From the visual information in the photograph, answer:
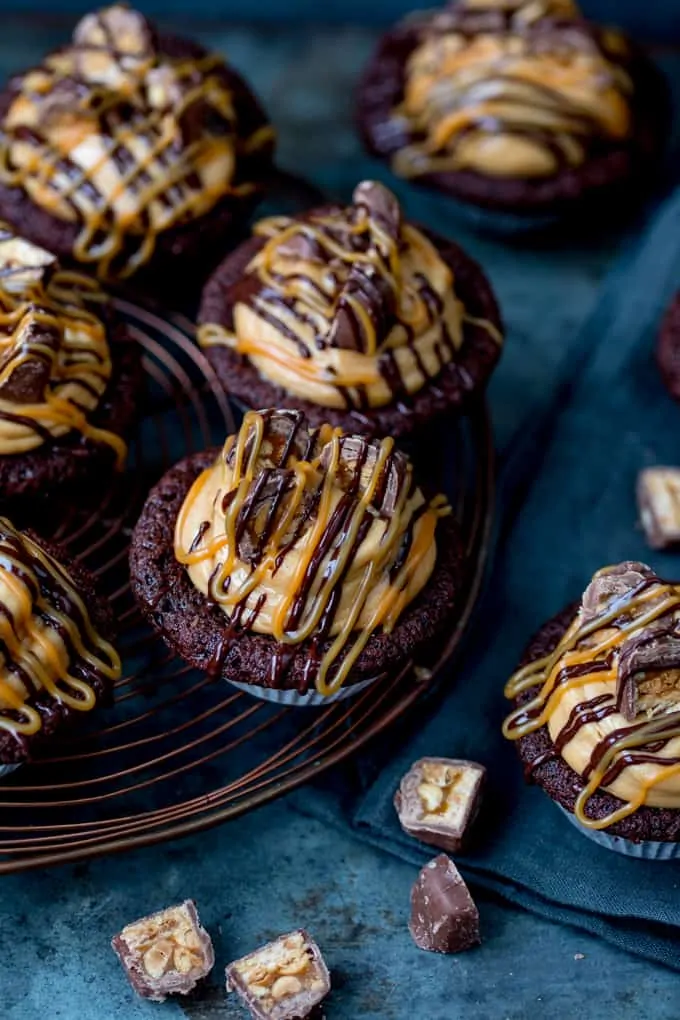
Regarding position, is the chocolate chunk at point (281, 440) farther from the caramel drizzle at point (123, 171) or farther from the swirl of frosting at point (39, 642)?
the caramel drizzle at point (123, 171)

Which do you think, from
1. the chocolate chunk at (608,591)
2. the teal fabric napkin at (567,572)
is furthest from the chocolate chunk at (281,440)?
the teal fabric napkin at (567,572)

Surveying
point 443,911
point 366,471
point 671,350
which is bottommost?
point 443,911

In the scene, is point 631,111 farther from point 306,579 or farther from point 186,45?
point 306,579

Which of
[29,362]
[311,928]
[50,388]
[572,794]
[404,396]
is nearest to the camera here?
[572,794]

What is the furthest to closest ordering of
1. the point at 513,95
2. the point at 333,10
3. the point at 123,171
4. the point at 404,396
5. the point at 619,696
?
the point at 333,10 → the point at 513,95 → the point at 123,171 → the point at 404,396 → the point at 619,696

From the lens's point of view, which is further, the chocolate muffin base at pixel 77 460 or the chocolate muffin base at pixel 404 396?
the chocolate muffin base at pixel 404 396

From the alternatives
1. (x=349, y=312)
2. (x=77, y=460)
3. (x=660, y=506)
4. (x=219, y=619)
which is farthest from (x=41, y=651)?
(x=660, y=506)

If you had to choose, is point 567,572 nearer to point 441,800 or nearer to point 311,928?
point 441,800

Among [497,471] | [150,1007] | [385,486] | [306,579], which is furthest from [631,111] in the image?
[150,1007]
